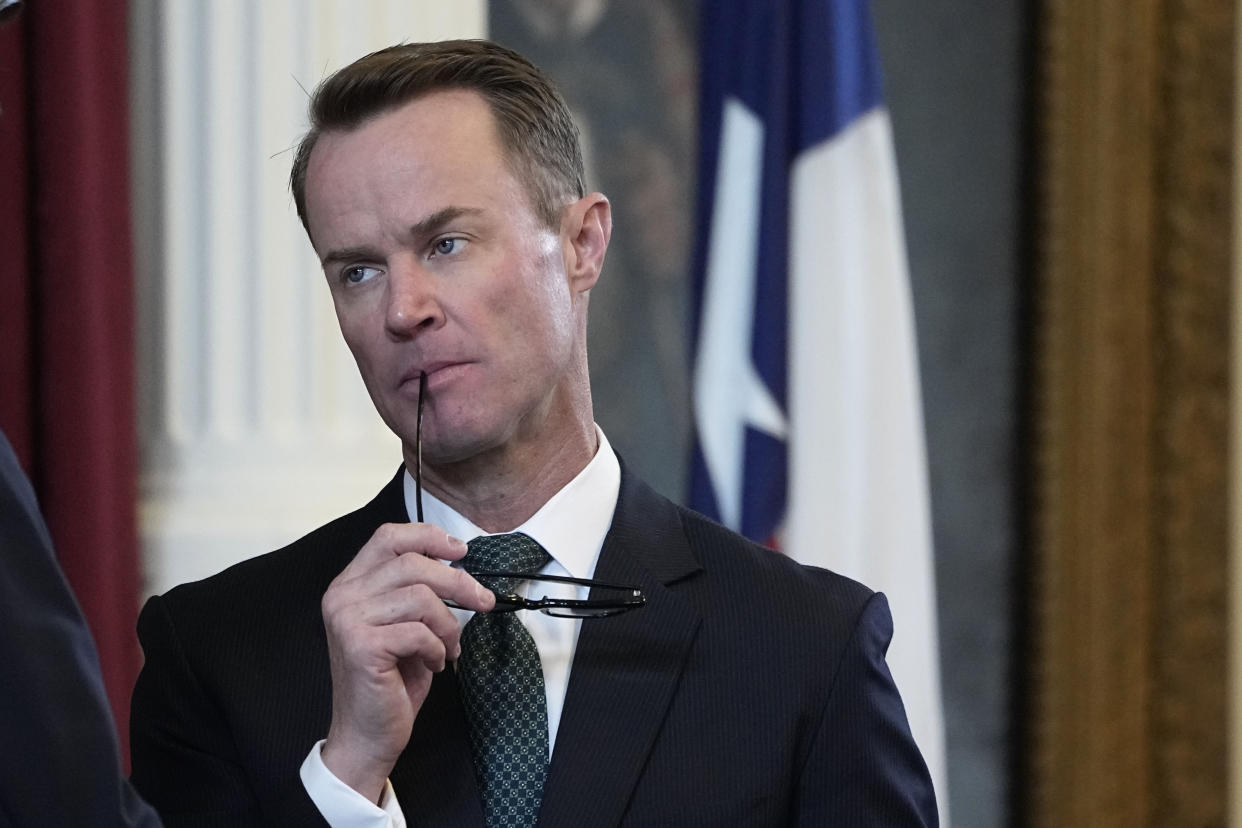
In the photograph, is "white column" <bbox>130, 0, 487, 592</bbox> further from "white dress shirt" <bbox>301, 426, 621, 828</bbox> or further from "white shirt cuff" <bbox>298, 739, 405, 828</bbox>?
"white shirt cuff" <bbox>298, 739, 405, 828</bbox>

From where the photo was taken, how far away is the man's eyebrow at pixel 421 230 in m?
1.54

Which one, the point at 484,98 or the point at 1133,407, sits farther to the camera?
the point at 1133,407

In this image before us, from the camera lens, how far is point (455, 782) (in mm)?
1502

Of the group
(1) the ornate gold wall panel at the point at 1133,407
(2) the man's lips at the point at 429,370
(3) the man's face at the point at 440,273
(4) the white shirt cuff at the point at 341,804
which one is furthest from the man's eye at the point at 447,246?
(1) the ornate gold wall panel at the point at 1133,407

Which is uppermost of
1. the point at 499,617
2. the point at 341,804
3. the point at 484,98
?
the point at 484,98

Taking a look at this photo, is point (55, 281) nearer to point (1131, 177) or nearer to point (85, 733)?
point (85, 733)

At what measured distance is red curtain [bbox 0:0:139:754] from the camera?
7.57 feet

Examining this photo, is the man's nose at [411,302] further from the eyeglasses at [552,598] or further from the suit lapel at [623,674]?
the suit lapel at [623,674]

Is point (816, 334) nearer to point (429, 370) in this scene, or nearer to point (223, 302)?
point (223, 302)

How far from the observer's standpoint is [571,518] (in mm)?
1660

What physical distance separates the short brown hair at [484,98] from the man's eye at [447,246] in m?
0.12

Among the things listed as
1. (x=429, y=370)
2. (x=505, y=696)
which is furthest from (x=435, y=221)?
(x=505, y=696)

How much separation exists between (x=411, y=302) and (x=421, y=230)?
8cm

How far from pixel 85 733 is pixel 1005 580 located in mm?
2928
